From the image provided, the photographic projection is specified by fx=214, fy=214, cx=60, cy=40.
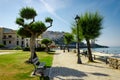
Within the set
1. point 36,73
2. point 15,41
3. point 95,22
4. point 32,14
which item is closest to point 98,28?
point 95,22

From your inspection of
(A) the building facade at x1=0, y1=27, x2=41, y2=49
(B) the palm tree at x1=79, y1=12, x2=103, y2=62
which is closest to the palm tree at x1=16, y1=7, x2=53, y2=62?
(B) the palm tree at x1=79, y1=12, x2=103, y2=62

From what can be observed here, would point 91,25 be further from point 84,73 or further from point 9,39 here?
point 9,39

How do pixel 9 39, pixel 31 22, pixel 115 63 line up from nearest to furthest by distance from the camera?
pixel 115 63 → pixel 31 22 → pixel 9 39

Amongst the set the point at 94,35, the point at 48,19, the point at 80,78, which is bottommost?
the point at 80,78

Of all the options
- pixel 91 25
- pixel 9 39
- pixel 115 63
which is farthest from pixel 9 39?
pixel 115 63

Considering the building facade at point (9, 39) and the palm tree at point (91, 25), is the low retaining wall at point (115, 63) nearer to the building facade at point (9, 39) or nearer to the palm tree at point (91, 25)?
the palm tree at point (91, 25)

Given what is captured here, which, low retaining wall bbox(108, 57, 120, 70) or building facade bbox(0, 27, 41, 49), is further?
building facade bbox(0, 27, 41, 49)

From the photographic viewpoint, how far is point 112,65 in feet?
59.9

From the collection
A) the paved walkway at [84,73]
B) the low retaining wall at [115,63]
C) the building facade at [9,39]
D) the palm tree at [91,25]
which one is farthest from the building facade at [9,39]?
the low retaining wall at [115,63]

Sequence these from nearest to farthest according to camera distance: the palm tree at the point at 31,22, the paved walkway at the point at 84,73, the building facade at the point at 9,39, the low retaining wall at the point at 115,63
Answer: the paved walkway at the point at 84,73
the low retaining wall at the point at 115,63
the palm tree at the point at 31,22
the building facade at the point at 9,39

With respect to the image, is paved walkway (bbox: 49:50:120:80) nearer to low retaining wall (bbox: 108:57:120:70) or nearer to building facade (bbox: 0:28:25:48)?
low retaining wall (bbox: 108:57:120:70)

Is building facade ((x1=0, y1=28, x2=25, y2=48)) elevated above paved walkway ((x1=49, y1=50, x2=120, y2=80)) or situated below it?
above

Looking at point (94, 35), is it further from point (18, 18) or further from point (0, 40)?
point (0, 40)

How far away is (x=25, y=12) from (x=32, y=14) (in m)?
0.75
